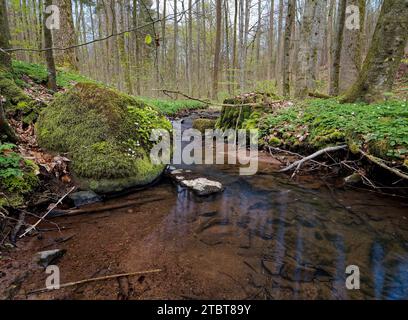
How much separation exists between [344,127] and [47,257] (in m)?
5.22

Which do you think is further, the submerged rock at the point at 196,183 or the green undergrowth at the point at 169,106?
the green undergrowth at the point at 169,106

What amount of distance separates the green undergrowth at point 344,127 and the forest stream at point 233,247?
84 centimetres

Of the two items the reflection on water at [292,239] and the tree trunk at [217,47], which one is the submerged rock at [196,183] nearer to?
the reflection on water at [292,239]

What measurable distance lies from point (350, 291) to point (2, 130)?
469 cm

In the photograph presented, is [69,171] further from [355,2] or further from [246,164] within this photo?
[355,2]

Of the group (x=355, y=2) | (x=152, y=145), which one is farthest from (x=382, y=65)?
(x=152, y=145)

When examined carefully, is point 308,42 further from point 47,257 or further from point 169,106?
point 47,257

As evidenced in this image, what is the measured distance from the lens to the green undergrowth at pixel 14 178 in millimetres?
3020

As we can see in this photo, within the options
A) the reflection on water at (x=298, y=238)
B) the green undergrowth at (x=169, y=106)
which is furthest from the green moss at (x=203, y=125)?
the reflection on water at (x=298, y=238)

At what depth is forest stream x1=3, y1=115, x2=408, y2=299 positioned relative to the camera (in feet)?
7.17

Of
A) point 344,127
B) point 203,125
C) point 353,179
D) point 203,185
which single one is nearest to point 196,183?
point 203,185

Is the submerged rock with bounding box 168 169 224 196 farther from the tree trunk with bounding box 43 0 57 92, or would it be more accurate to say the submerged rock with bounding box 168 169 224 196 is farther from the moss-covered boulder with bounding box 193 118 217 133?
the moss-covered boulder with bounding box 193 118 217 133

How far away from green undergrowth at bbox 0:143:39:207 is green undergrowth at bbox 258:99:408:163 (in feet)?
16.5

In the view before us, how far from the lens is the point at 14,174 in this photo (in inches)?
122
